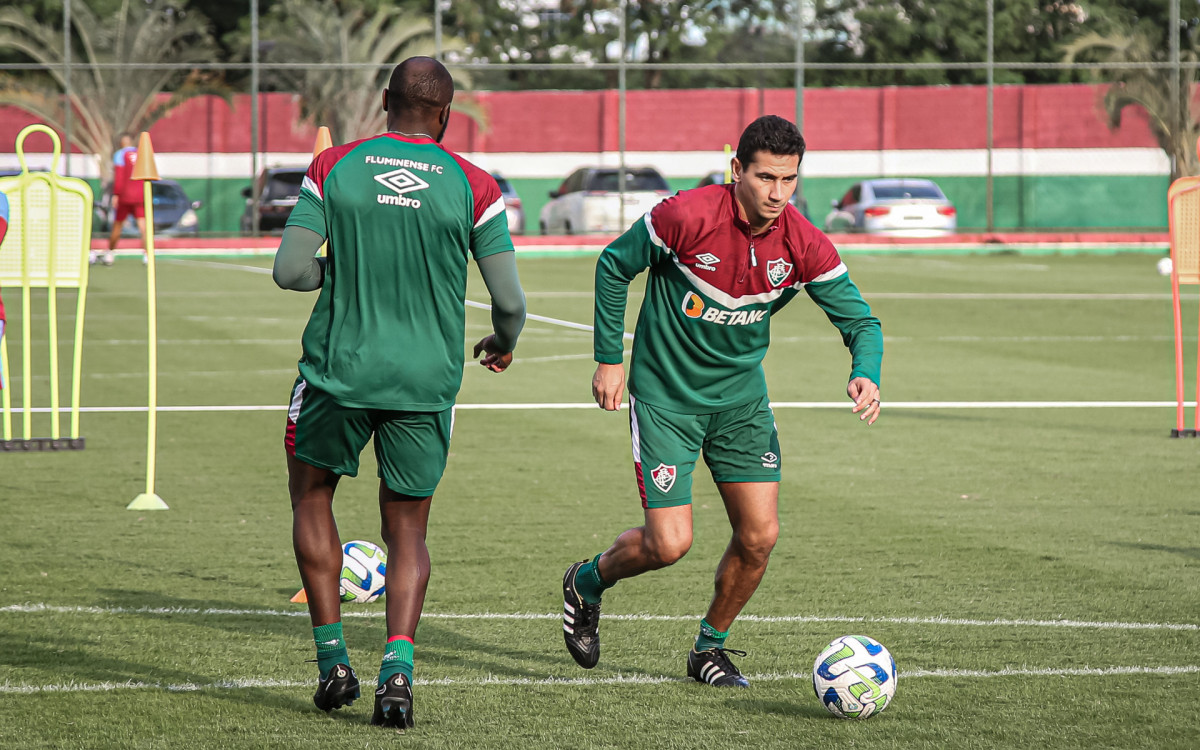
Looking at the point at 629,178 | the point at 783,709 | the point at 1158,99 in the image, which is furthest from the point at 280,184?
the point at 783,709

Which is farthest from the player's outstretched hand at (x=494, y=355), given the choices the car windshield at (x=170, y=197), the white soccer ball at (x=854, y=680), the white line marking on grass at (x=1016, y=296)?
the car windshield at (x=170, y=197)

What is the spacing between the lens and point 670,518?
5.38m

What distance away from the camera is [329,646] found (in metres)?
4.91

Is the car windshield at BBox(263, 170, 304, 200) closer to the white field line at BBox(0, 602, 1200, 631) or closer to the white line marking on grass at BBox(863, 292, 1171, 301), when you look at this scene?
the white line marking on grass at BBox(863, 292, 1171, 301)

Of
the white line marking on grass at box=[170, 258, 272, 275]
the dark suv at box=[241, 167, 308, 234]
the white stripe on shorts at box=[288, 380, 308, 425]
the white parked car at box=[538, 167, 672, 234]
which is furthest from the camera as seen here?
the white parked car at box=[538, 167, 672, 234]

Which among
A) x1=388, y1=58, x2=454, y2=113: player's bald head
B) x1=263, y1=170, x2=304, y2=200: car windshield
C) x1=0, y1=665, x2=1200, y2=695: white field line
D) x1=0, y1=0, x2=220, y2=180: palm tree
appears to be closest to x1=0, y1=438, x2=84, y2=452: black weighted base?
x1=0, y1=665, x2=1200, y2=695: white field line

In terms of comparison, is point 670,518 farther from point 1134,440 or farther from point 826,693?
point 1134,440

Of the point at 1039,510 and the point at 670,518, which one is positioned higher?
the point at 670,518

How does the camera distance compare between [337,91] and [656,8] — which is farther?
[656,8]

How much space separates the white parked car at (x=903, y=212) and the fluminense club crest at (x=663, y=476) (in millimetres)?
28920

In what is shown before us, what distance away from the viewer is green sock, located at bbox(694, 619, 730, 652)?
17.9ft

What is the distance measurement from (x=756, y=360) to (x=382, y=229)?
148 centimetres

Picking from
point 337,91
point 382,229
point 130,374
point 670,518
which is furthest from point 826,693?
point 337,91

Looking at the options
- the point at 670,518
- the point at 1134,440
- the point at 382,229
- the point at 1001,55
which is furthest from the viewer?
the point at 1001,55
